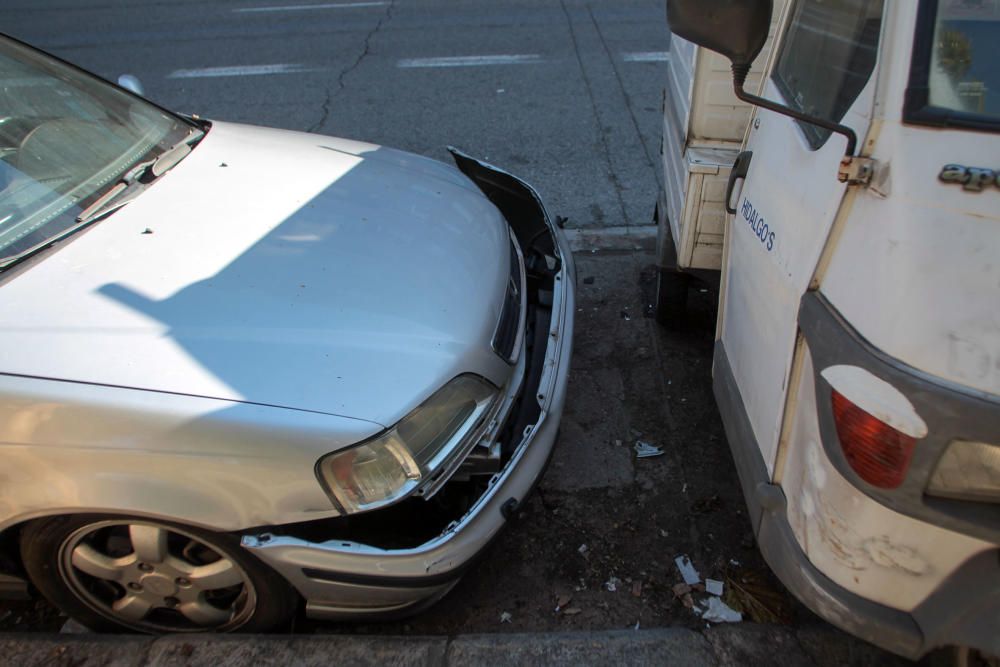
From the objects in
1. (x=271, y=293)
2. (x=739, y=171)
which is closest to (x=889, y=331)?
(x=739, y=171)

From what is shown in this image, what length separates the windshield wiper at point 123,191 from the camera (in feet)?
7.25

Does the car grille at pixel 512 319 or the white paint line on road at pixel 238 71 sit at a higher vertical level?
the car grille at pixel 512 319

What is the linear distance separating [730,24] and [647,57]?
590 centimetres

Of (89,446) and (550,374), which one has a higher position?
(89,446)

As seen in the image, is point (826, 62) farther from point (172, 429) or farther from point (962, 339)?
point (172, 429)

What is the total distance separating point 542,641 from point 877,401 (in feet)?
4.05

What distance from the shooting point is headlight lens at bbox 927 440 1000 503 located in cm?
134

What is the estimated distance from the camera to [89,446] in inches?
71.3

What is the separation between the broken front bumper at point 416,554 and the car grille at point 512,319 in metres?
0.15

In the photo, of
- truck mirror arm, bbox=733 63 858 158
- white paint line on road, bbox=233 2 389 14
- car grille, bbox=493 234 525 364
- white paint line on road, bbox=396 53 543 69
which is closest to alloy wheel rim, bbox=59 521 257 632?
car grille, bbox=493 234 525 364

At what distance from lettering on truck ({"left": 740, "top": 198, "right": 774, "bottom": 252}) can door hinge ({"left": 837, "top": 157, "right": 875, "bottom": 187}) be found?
455mm

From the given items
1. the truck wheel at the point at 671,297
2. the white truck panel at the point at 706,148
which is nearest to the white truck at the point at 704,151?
the white truck panel at the point at 706,148

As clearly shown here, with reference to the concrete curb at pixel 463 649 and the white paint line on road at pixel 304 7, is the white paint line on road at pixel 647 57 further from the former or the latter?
the concrete curb at pixel 463 649

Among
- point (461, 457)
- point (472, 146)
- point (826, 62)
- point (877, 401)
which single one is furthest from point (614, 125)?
point (877, 401)
